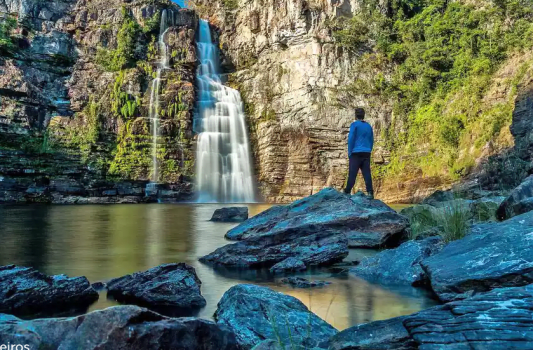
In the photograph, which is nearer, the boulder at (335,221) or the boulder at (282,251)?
the boulder at (282,251)

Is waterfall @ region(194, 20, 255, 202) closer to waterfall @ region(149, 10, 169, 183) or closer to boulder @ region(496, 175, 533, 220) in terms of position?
waterfall @ region(149, 10, 169, 183)

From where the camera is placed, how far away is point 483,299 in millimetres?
1823

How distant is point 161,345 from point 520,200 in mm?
4415

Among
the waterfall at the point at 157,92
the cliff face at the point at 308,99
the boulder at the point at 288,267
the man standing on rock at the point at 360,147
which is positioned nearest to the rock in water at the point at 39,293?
the boulder at the point at 288,267

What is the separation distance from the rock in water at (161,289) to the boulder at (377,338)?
141 centimetres

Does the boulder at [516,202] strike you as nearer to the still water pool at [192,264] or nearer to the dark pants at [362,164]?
the still water pool at [192,264]

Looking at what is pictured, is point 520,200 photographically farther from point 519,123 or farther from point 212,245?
point 519,123

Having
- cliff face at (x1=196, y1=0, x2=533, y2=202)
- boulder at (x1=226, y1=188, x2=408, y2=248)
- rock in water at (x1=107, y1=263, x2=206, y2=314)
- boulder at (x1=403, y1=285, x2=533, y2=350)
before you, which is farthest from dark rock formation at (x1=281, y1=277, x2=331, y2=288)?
cliff face at (x1=196, y1=0, x2=533, y2=202)

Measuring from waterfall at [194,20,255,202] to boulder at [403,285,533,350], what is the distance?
2774 centimetres

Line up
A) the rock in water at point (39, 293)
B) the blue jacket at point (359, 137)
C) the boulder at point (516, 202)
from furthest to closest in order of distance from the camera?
the blue jacket at point (359, 137) → the boulder at point (516, 202) → the rock in water at point (39, 293)

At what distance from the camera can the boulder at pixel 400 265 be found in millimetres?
3465

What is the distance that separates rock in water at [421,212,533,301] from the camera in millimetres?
2533

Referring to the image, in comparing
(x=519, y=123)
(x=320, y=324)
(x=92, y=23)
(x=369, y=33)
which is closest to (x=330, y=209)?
(x=320, y=324)

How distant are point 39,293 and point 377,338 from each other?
7.92 ft
